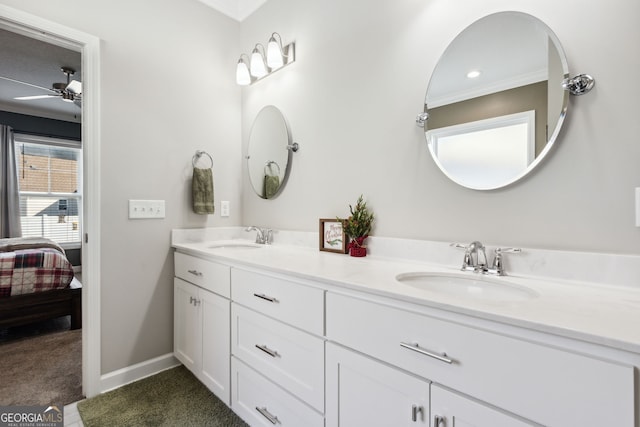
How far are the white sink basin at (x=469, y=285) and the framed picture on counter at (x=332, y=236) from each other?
1.70ft

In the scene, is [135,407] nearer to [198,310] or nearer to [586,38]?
[198,310]

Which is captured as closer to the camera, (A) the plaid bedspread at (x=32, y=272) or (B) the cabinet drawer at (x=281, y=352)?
(B) the cabinet drawer at (x=281, y=352)

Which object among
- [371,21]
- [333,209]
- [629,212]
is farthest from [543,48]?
[333,209]

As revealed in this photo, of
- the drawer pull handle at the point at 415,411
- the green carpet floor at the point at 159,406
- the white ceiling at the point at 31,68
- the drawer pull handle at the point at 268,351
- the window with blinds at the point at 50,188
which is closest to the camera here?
the drawer pull handle at the point at 415,411

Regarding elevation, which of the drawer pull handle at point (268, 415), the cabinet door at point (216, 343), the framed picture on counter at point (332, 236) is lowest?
the drawer pull handle at point (268, 415)

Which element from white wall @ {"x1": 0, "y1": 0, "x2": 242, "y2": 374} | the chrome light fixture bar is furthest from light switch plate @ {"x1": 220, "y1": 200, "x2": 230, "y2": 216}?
the chrome light fixture bar

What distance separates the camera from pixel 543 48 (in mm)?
1111

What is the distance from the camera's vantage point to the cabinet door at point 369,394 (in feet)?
2.88

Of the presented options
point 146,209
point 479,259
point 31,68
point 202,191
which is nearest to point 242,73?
point 202,191

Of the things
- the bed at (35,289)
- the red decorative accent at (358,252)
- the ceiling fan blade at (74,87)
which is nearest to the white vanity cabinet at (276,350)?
the red decorative accent at (358,252)

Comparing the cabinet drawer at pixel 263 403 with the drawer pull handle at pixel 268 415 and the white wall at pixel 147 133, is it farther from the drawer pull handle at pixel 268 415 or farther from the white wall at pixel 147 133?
the white wall at pixel 147 133

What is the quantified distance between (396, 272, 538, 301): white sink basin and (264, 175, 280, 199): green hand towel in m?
1.20

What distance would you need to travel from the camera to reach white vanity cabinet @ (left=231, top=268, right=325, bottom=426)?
45.3 inches

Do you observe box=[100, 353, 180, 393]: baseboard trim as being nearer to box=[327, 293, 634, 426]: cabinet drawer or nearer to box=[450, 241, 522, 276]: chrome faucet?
box=[327, 293, 634, 426]: cabinet drawer
